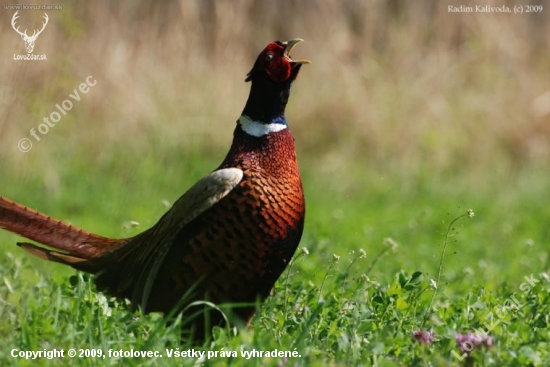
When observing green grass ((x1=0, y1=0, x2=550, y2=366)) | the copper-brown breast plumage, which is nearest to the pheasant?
the copper-brown breast plumage

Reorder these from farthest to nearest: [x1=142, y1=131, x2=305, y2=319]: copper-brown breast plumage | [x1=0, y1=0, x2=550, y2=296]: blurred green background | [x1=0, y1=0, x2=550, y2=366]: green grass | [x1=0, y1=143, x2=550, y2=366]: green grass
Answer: [x1=0, y1=0, x2=550, y2=296]: blurred green background < [x1=0, y1=0, x2=550, y2=366]: green grass < [x1=142, y1=131, x2=305, y2=319]: copper-brown breast plumage < [x1=0, y1=143, x2=550, y2=366]: green grass

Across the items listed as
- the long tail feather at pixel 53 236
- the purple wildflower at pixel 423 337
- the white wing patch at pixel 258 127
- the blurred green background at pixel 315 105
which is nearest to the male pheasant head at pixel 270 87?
the white wing patch at pixel 258 127

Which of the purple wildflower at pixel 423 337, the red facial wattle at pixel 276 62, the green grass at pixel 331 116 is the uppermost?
the green grass at pixel 331 116

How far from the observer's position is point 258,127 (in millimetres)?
4113

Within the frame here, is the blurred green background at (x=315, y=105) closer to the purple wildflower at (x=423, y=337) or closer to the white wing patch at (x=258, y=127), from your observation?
the white wing patch at (x=258, y=127)

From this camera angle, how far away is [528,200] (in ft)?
30.7

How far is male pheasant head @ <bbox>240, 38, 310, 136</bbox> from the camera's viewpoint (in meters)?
4.14

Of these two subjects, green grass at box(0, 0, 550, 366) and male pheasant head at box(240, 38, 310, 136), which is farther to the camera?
green grass at box(0, 0, 550, 366)

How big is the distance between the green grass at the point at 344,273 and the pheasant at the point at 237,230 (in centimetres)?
13

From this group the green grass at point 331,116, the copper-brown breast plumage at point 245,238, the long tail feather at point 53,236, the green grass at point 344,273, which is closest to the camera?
the green grass at point 344,273

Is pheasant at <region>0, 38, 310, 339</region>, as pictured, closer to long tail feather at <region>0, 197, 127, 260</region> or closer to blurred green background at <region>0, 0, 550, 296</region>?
long tail feather at <region>0, 197, 127, 260</region>

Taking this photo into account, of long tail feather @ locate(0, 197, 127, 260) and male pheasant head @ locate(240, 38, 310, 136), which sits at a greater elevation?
male pheasant head @ locate(240, 38, 310, 136)

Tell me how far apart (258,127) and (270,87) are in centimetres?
18

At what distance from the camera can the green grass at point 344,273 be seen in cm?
359
